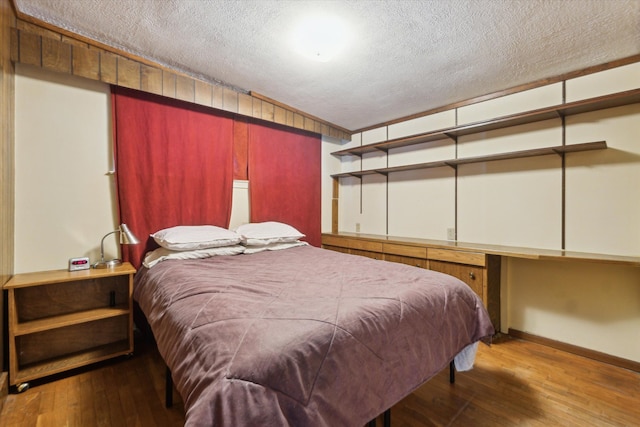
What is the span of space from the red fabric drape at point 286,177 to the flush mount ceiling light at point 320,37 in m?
1.31

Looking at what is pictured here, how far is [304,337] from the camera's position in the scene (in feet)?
3.20

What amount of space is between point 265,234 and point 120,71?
5.91 ft

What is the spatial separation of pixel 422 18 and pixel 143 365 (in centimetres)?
307

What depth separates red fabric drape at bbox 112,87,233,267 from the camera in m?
2.31

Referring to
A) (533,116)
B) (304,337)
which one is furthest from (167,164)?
(533,116)

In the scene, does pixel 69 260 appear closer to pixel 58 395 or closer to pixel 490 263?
pixel 58 395

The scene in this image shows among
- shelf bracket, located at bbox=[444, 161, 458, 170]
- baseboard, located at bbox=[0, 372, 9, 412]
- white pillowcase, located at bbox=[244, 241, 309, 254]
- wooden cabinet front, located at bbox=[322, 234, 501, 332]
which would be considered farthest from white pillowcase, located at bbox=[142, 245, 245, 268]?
shelf bracket, located at bbox=[444, 161, 458, 170]

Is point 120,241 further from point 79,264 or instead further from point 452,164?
point 452,164

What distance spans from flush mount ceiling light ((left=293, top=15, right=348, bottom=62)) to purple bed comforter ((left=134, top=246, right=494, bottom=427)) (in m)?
1.58

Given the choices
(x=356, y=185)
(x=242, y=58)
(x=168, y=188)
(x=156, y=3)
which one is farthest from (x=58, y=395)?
(x=356, y=185)

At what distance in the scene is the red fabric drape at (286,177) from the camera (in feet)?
10.4

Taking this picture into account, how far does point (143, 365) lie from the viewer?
203 cm

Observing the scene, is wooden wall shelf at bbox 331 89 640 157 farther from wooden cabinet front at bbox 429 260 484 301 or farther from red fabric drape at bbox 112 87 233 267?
red fabric drape at bbox 112 87 233 267

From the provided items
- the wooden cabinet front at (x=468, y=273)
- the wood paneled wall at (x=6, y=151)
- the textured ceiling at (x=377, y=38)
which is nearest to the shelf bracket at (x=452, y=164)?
the textured ceiling at (x=377, y=38)
